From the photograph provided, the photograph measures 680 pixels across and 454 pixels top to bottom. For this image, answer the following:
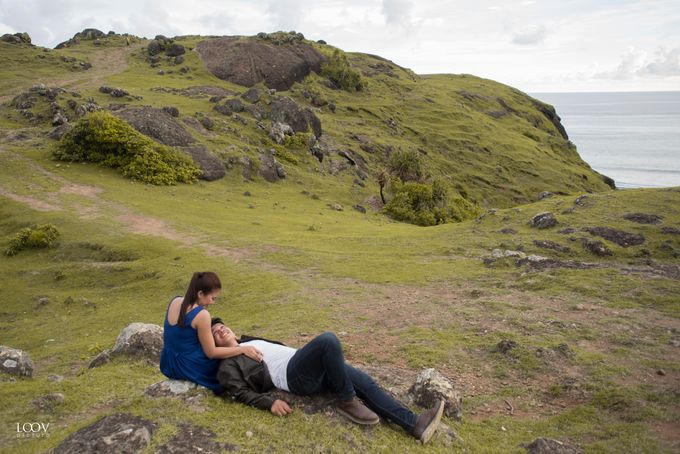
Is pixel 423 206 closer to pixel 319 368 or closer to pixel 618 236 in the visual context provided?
pixel 618 236

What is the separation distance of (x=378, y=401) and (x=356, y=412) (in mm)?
490

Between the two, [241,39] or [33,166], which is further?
[241,39]

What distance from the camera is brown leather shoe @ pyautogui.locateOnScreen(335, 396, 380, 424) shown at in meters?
8.44

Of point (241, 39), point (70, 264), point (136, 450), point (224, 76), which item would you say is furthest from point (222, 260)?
point (241, 39)

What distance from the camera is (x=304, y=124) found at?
66.2m

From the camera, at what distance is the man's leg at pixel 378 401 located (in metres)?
8.63

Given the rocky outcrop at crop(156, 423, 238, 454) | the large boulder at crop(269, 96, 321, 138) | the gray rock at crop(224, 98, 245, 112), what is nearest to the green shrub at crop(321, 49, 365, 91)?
the large boulder at crop(269, 96, 321, 138)

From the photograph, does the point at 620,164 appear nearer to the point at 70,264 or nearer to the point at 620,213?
the point at 620,213

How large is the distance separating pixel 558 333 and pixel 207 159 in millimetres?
39873

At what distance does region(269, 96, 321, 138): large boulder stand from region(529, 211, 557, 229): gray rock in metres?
41.6

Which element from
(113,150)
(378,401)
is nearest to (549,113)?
(113,150)

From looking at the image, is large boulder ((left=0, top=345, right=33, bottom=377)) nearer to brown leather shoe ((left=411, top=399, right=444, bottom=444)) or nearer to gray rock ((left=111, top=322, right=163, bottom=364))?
gray rock ((left=111, top=322, right=163, bottom=364))

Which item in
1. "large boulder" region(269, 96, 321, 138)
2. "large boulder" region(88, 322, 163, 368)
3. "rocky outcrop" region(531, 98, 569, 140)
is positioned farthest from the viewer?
"rocky outcrop" region(531, 98, 569, 140)

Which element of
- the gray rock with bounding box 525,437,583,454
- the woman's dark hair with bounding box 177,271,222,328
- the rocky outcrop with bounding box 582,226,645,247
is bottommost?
the gray rock with bounding box 525,437,583,454
